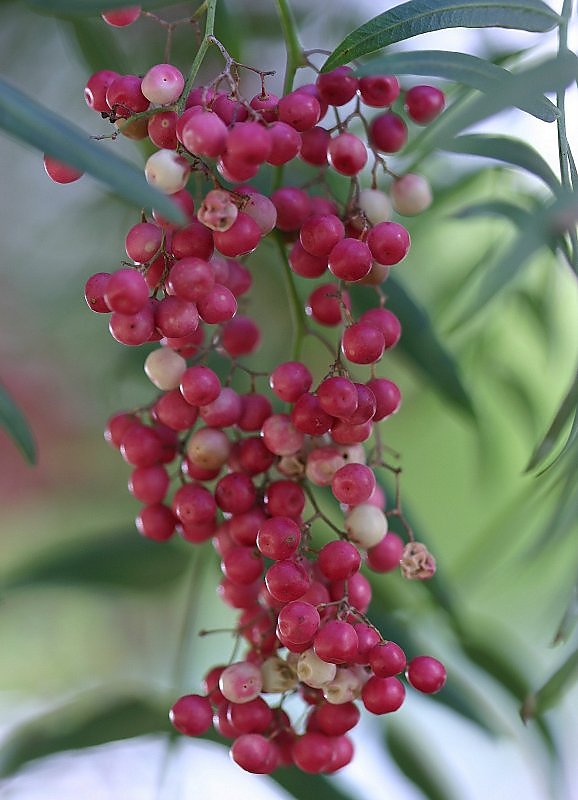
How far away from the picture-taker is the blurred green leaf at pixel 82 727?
22.2 inches

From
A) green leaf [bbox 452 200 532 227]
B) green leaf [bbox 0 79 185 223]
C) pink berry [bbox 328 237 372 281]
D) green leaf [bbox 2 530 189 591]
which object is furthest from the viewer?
green leaf [bbox 2 530 189 591]

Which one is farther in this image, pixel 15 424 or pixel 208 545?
pixel 208 545

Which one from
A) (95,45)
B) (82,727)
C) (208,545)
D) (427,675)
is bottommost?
(82,727)

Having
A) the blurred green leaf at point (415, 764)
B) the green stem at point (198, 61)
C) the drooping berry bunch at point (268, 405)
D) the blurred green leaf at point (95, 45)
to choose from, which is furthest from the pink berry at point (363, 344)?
the blurred green leaf at point (415, 764)

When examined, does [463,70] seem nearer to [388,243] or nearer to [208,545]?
[388,243]

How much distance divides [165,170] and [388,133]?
13 centimetres

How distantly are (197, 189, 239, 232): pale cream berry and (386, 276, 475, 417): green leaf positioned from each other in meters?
0.16

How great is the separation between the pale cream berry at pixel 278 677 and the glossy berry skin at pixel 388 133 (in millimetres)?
221

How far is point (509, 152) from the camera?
381mm

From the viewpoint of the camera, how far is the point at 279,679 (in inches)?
15.8

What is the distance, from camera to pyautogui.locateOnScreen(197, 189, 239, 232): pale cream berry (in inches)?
13.4

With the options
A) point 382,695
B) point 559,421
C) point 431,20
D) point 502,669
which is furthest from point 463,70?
point 502,669

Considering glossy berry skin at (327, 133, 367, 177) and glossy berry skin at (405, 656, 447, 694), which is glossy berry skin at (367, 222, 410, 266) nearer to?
glossy berry skin at (327, 133, 367, 177)

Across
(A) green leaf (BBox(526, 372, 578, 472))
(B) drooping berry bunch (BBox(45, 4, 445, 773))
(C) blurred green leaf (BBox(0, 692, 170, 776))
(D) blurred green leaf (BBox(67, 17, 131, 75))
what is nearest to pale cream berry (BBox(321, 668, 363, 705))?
(B) drooping berry bunch (BBox(45, 4, 445, 773))
